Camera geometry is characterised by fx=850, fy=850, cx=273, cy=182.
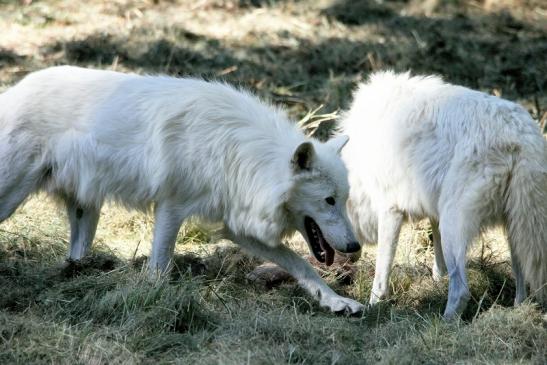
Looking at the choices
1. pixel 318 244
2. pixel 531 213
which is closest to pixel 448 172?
pixel 531 213

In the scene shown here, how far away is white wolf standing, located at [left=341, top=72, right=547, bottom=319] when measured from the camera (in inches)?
209

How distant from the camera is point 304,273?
5.55 m

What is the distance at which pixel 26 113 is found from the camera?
5.59 m

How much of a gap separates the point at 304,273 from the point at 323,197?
556 mm

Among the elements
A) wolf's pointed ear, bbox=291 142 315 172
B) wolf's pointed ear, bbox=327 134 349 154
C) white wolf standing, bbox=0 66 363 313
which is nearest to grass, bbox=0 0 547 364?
white wolf standing, bbox=0 66 363 313

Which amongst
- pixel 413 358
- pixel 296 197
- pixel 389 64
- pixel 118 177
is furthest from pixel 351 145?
pixel 389 64

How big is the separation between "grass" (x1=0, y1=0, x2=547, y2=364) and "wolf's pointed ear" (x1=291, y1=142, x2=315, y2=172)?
34.8 inches

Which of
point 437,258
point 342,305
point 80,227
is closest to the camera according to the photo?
point 342,305

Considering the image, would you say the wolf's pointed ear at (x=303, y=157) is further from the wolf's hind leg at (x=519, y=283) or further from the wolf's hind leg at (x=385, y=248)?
the wolf's hind leg at (x=519, y=283)

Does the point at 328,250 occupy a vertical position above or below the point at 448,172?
below

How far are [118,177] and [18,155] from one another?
2.16 feet

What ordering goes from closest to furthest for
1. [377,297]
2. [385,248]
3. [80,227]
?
[377,297] < [385,248] < [80,227]

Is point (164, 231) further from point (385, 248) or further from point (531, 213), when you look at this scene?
point (531, 213)

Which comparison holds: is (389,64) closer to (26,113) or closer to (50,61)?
(50,61)
